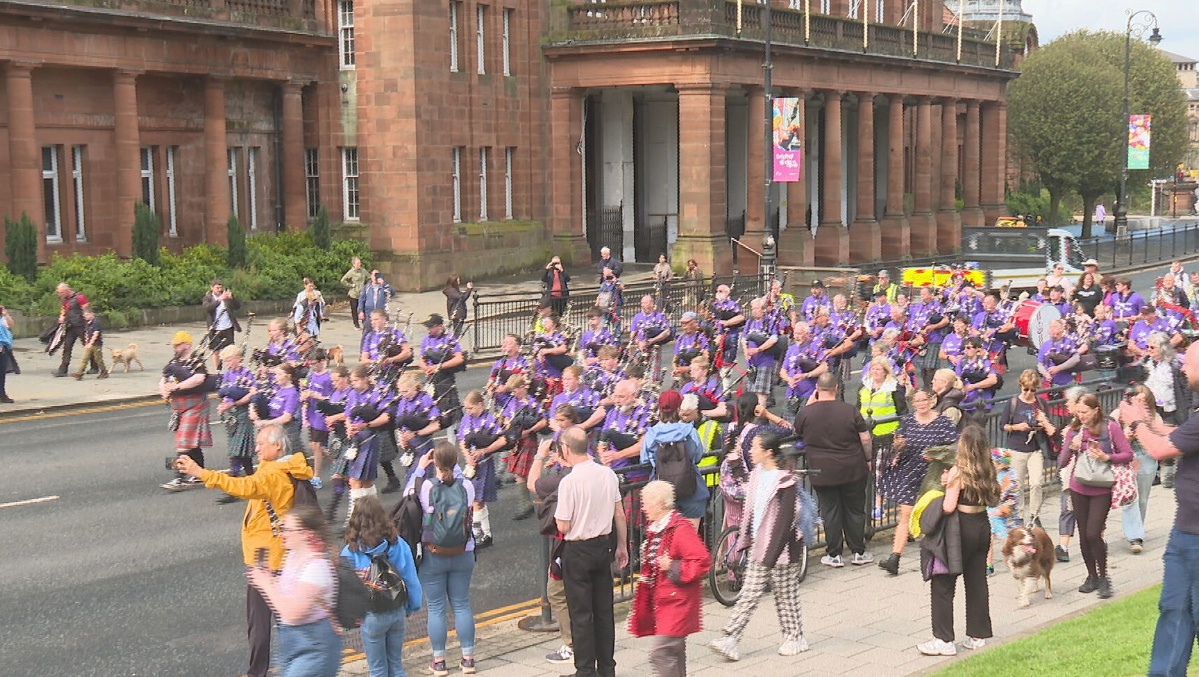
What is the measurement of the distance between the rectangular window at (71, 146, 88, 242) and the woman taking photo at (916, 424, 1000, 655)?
28930 millimetres

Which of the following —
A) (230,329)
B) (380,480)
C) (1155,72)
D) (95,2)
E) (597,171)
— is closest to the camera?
(380,480)

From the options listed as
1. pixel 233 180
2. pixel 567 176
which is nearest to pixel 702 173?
pixel 567 176

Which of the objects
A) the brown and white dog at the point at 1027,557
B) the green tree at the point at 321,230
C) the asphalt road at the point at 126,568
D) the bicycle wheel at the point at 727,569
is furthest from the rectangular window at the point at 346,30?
the brown and white dog at the point at 1027,557

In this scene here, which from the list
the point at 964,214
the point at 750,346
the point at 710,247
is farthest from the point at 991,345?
the point at 964,214

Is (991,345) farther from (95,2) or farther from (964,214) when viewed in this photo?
(964,214)

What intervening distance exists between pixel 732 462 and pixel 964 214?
54428mm

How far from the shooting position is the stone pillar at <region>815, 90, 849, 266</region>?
50000 millimetres

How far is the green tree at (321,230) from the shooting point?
38.6 m

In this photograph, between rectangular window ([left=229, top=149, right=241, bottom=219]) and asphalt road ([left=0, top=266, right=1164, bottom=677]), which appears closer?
asphalt road ([left=0, top=266, right=1164, bottom=677])

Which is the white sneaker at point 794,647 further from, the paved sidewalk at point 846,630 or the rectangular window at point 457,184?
the rectangular window at point 457,184

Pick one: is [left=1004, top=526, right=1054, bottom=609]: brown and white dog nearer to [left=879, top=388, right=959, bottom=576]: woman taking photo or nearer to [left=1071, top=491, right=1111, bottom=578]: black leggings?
[left=1071, top=491, right=1111, bottom=578]: black leggings

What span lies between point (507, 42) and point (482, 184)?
424 centimetres

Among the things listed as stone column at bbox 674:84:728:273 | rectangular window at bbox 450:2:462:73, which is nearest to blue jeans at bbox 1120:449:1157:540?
stone column at bbox 674:84:728:273

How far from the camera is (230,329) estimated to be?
26.3m
